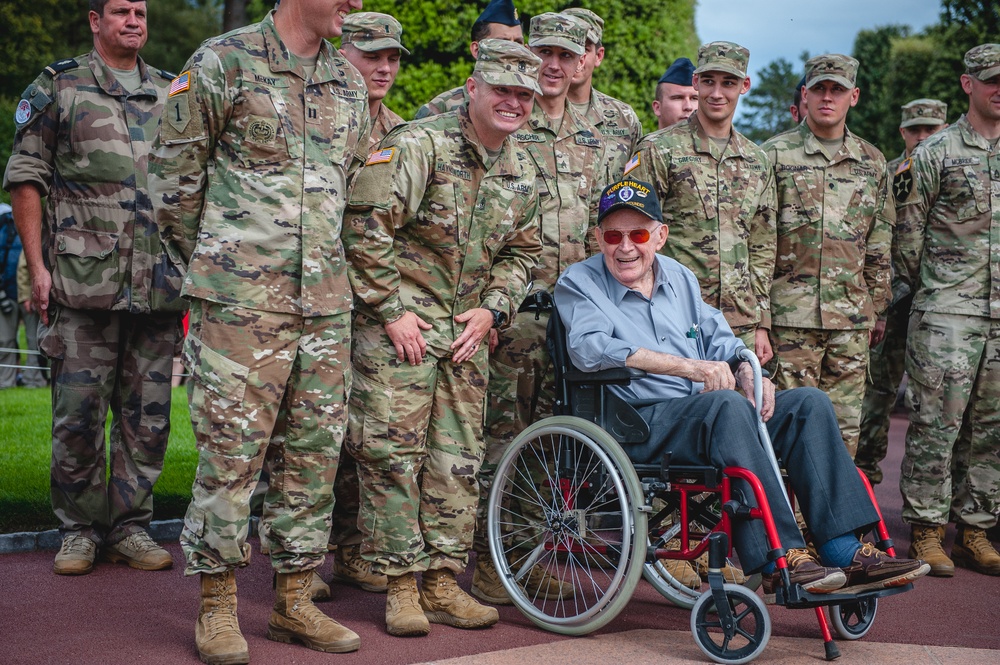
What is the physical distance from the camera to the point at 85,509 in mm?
5141

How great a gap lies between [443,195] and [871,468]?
4.02 meters

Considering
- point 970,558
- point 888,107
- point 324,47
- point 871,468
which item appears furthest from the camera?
point 888,107

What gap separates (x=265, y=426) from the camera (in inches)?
152

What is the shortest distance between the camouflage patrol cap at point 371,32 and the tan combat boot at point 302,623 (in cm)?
272

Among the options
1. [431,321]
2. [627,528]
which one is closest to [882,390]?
[627,528]

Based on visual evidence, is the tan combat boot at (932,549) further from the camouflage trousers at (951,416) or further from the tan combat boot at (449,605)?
the tan combat boot at (449,605)

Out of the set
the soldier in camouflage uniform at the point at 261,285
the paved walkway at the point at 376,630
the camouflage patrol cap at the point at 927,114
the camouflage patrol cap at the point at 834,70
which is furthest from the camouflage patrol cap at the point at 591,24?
the camouflage patrol cap at the point at 927,114

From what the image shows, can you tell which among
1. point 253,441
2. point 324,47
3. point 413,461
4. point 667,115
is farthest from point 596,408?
point 667,115

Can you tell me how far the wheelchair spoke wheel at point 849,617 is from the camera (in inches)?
167

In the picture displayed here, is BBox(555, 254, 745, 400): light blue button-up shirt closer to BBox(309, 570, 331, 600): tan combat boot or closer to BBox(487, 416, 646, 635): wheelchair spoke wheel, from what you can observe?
BBox(487, 416, 646, 635): wheelchair spoke wheel

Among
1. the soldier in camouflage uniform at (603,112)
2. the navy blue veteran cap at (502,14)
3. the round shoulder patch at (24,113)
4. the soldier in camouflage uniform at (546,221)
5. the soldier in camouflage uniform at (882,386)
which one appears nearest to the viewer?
the round shoulder patch at (24,113)

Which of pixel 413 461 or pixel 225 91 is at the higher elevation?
pixel 225 91

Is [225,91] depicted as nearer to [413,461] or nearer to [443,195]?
[443,195]

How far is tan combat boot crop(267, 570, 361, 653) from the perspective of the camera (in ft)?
13.0
